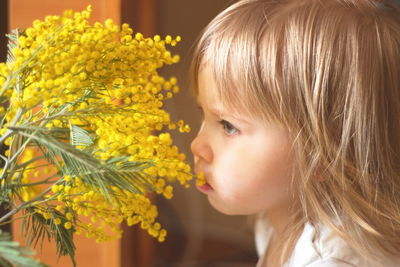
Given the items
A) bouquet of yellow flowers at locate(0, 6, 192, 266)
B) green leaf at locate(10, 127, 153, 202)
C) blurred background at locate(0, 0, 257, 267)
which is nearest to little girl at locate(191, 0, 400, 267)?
bouquet of yellow flowers at locate(0, 6, 192, 266)

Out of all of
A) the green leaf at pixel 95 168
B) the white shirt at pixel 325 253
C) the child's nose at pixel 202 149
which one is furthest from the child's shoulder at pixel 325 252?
the green leaf at pixel 95 168

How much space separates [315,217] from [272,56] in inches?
11.2

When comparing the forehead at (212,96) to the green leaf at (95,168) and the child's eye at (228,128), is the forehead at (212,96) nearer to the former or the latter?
the child's eye at (228,128)

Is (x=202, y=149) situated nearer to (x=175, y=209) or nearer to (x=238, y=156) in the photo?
(x=238, y=156)

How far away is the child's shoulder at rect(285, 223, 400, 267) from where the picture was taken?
34.2 inches

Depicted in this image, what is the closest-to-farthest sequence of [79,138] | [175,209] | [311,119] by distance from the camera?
[79,138] < [311,119] < [175,209]

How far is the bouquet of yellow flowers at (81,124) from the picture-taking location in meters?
0.63

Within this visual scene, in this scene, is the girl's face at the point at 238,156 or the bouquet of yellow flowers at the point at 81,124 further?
Answer: the girl's face at the point at 238,156

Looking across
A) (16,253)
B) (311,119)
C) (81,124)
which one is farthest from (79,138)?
(311,119)

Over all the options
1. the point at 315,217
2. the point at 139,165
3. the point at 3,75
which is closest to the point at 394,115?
the point at 315,217

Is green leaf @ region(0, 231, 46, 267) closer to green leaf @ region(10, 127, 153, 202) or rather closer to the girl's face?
green leaf @ region(10, 127, 153, 202)

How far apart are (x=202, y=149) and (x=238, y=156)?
7cm

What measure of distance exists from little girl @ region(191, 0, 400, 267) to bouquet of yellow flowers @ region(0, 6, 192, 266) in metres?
0.13

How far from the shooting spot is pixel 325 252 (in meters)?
0.88
